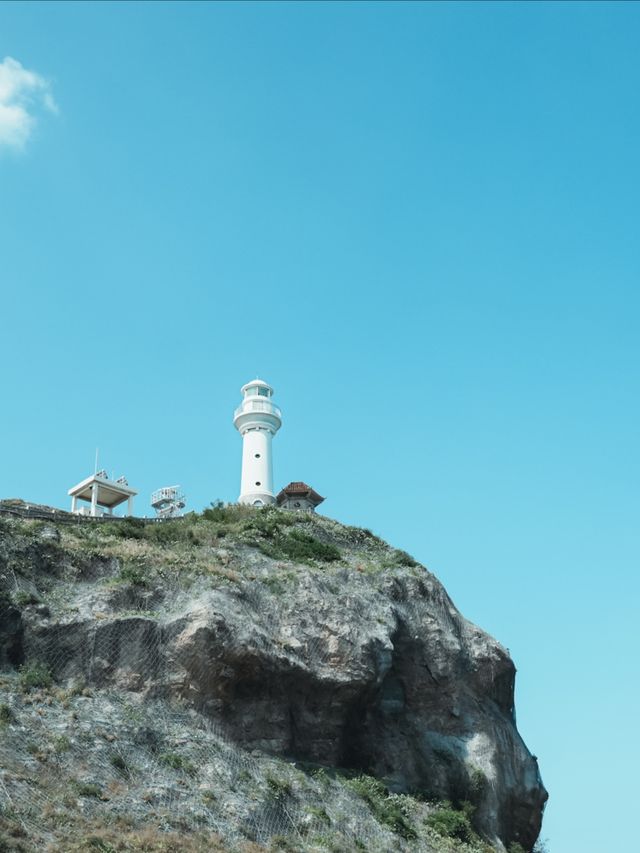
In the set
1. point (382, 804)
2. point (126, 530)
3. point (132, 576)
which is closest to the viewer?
point (382, 804)

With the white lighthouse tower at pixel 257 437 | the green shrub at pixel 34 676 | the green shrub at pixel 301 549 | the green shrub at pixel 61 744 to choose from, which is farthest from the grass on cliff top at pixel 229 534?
the white lighthouse tower at pixel 257 437

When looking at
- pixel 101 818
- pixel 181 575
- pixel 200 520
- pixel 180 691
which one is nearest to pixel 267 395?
pixel 200 520

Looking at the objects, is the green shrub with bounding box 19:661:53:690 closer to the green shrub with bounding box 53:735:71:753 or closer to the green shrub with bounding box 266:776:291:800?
the green shrub with bounding box 53:735:71:753

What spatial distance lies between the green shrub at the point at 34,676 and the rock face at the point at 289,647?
52 centimetres

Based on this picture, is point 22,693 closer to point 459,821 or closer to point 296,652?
point 296,652

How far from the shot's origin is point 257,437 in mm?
63719

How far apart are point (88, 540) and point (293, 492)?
26.9 metres

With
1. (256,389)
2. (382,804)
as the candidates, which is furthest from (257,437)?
(382,804)

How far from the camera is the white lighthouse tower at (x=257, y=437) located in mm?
61562

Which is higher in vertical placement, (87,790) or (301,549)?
(301,549)

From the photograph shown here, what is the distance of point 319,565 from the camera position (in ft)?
136

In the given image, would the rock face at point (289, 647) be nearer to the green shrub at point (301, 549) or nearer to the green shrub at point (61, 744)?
the green shrub at point (301, 549)

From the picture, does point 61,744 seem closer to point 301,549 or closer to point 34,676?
point 34,676

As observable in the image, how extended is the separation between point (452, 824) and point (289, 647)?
7.96 meters
